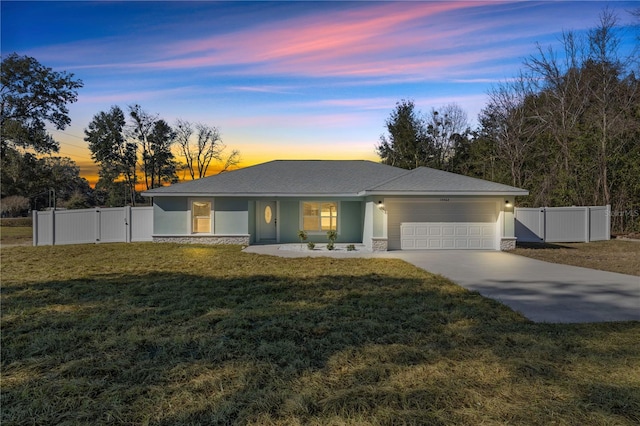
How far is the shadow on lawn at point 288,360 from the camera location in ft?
9.77

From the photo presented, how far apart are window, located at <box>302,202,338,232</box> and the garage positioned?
146 inches

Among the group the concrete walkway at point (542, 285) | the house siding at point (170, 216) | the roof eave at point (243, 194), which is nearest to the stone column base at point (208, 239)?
the house siding at point (170, 216)

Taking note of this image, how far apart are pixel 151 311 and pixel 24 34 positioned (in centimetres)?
752

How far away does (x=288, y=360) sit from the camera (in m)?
3.99

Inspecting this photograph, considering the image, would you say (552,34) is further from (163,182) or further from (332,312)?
(163,182)

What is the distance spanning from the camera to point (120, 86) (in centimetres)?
1422

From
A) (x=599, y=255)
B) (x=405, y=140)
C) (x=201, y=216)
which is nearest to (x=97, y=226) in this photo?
(x=201, y=216)

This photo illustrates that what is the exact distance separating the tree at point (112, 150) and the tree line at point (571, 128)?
121 ft

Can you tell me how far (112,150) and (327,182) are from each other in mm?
35389

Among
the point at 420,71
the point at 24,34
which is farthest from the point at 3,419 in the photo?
the point at 420,71

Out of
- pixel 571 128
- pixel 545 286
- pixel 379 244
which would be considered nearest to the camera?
pixel 545 286

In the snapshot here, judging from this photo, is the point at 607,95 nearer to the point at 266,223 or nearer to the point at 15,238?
the point at 266,223

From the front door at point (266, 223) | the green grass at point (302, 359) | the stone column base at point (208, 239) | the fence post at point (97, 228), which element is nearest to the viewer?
the green grass at point (302, 359)

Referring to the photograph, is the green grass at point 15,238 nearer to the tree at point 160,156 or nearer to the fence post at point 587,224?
the tree at point 160,156
